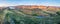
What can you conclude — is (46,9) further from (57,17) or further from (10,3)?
(10,3)

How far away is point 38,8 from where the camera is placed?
4.67ft

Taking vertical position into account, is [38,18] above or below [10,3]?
below

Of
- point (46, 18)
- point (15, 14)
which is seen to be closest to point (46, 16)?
point (46, 18)

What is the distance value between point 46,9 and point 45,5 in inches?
1.9

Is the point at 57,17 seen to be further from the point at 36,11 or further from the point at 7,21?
the point at 7,21

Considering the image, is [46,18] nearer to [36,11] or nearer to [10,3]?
[36,11]

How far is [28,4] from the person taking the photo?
4.68 ft

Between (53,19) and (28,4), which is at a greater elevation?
(28,4)

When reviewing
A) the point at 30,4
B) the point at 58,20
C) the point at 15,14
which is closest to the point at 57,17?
the point at 58,20

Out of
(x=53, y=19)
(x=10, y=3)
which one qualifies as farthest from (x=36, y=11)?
(x=10, y=3)

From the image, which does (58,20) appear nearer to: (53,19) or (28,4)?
(53,19)

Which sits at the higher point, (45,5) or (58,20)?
(45,5)

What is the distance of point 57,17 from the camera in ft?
4.57

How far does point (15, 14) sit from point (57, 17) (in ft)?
1.61
